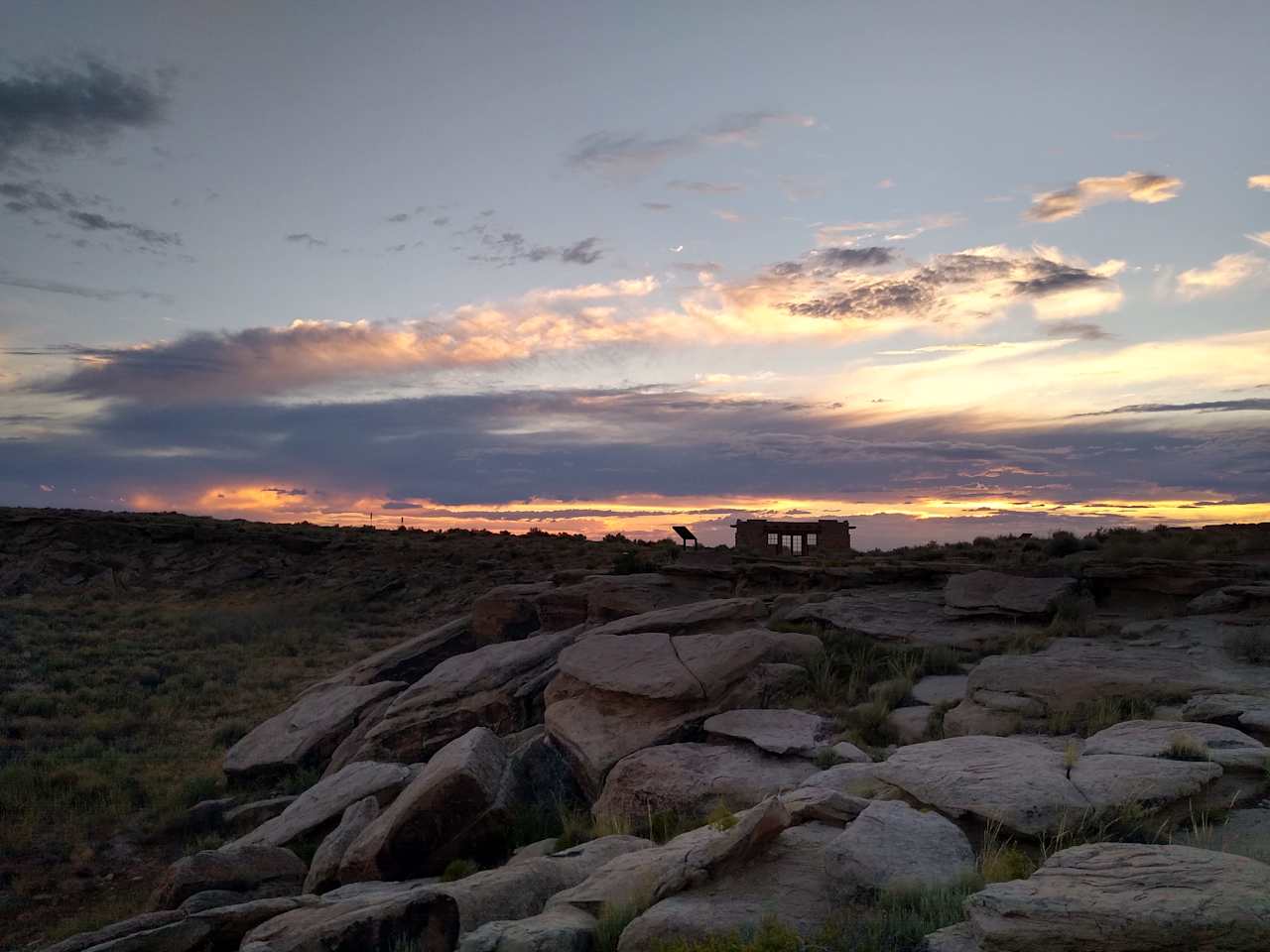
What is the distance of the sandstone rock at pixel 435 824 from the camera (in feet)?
32.5

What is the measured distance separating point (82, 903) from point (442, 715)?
5314 mm

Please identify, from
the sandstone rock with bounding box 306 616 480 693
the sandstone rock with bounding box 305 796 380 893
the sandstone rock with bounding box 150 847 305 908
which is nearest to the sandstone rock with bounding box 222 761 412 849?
the sandstone rock with bounding box 305 796 380 893

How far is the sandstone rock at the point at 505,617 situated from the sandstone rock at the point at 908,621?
19.6 ft

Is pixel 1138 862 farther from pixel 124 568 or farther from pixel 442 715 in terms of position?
pixel 124 568

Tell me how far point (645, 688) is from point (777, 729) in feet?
6.28

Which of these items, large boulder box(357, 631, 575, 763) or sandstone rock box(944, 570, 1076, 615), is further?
sandstone rock box(944, 570, 1076, 615)

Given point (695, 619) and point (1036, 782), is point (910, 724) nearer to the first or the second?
point (1036, 782)

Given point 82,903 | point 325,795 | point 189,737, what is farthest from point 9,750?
point 325,795

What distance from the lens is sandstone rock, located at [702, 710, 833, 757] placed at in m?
10.6

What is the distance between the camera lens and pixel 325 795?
12.7 meters

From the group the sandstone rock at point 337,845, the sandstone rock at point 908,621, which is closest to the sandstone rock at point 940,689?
the sandstone rock at point 908,621

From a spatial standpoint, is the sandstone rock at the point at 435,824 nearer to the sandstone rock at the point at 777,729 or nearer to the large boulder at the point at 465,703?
the sandstone rock at the point at 777,729

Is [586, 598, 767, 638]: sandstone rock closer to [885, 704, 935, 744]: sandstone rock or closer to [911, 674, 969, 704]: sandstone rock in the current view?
[911, 674, 969, 704]: sandstone rock

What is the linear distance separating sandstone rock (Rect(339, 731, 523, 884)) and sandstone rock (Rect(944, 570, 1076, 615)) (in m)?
9.12
